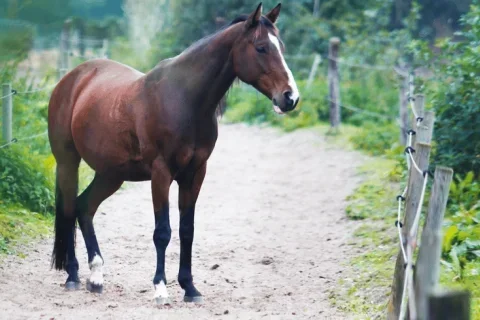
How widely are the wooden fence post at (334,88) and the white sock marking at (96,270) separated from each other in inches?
326

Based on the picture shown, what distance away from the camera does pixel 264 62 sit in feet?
17.2

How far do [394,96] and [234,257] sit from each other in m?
9.15

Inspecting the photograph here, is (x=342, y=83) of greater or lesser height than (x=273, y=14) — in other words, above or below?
below

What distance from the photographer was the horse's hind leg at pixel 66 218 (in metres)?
6.04

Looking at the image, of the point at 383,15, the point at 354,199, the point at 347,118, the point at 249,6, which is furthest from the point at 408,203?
the point at 249,6

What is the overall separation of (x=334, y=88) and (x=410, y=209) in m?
9.94

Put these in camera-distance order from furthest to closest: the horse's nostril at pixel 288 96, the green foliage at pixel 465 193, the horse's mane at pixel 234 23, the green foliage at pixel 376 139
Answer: the green foliage at pixel 376 139, the green foliage at pixel 465 193, the horse's mane at pixel 234 23, the horse's nostril at pixel 288 96

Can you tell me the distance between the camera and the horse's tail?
20.1 ft

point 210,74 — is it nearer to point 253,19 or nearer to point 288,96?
point 253,19

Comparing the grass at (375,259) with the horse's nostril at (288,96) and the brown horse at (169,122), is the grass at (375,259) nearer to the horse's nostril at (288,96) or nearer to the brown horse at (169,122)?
the brown horse at (169,122)

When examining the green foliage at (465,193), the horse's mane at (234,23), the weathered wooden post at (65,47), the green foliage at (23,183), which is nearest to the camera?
the horse's mane at (234,23)

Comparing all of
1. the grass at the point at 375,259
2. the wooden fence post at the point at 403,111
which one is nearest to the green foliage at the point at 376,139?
the wooden fence post at the point at 403,111

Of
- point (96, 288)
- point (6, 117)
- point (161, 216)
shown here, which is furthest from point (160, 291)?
point (6, 117)

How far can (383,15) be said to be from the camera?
1791cm
